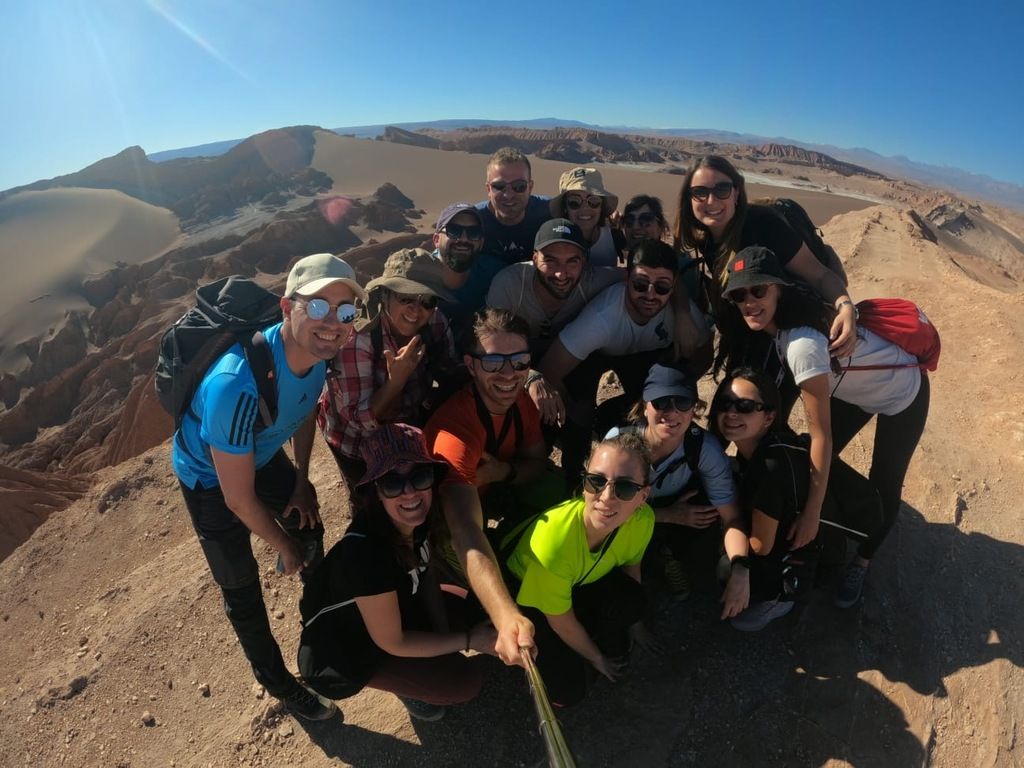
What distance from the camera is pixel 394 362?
315cm

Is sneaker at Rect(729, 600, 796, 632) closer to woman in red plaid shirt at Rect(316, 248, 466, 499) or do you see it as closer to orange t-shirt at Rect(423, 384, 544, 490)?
orange t-shirt at Rect(423, 384, 544, 490)

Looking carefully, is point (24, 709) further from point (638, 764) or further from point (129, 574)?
point (638, 764)

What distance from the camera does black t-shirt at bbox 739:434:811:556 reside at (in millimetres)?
3021

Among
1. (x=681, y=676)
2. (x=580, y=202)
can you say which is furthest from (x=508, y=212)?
(x=681, y=676)

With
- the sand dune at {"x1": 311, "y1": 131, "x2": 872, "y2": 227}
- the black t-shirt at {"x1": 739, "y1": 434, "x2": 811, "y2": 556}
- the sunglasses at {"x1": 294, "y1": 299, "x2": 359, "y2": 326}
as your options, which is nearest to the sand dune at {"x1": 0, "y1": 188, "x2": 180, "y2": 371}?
the sand dune at {"x1": 311, "y1": 131, "x2": 872, "y2": 227}

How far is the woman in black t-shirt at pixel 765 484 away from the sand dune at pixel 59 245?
95.6ft

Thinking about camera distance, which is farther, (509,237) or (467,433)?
(509,237)

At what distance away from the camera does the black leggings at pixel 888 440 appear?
10.9 ft

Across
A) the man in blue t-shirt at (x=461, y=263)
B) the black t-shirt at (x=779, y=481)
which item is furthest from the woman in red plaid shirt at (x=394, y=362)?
the black t-shirt at (x=779, y=481)

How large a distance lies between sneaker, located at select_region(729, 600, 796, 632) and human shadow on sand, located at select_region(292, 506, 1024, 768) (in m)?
0.10

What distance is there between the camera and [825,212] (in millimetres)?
29359

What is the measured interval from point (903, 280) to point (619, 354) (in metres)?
8.20

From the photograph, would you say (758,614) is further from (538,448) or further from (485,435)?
(485,435)

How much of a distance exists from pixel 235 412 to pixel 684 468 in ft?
7.78
